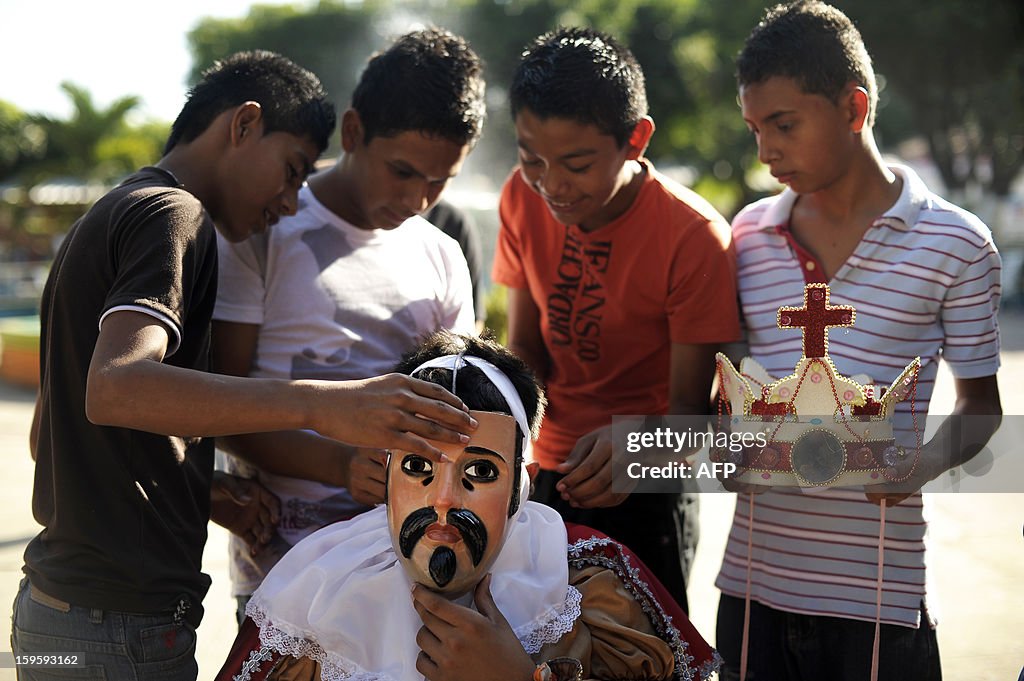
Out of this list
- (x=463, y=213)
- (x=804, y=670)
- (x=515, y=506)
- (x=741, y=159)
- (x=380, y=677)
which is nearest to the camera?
(x=380, y=677)

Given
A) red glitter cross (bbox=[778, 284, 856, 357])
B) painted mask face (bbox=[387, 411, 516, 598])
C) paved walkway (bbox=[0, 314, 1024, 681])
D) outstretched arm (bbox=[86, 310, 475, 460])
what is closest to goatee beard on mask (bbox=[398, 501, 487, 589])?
painted mask face (bbox=[387, 411, 516, 598])

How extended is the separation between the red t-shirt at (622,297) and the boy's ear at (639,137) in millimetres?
93

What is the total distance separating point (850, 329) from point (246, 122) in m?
1.62

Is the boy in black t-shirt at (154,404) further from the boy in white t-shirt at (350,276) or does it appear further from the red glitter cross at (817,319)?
the red glitter cross at (817,319)

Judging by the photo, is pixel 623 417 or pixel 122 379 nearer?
pixel 122 379

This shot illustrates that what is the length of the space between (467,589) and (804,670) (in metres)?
1.06

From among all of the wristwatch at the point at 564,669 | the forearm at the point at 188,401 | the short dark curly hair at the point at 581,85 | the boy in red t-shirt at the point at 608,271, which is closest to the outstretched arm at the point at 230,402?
the forearm at the point at 188,401

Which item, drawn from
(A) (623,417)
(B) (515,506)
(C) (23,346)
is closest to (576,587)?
(B) (515,506)

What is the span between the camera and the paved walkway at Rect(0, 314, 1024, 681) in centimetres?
470

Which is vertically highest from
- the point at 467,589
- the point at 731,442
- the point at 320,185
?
the point at 320,185

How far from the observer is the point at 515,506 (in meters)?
2.25

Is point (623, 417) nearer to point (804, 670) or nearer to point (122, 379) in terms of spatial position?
point (804, 670)

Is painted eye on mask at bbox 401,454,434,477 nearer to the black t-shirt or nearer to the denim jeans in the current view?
the black t-shirt

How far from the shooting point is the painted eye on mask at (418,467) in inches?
85.1
